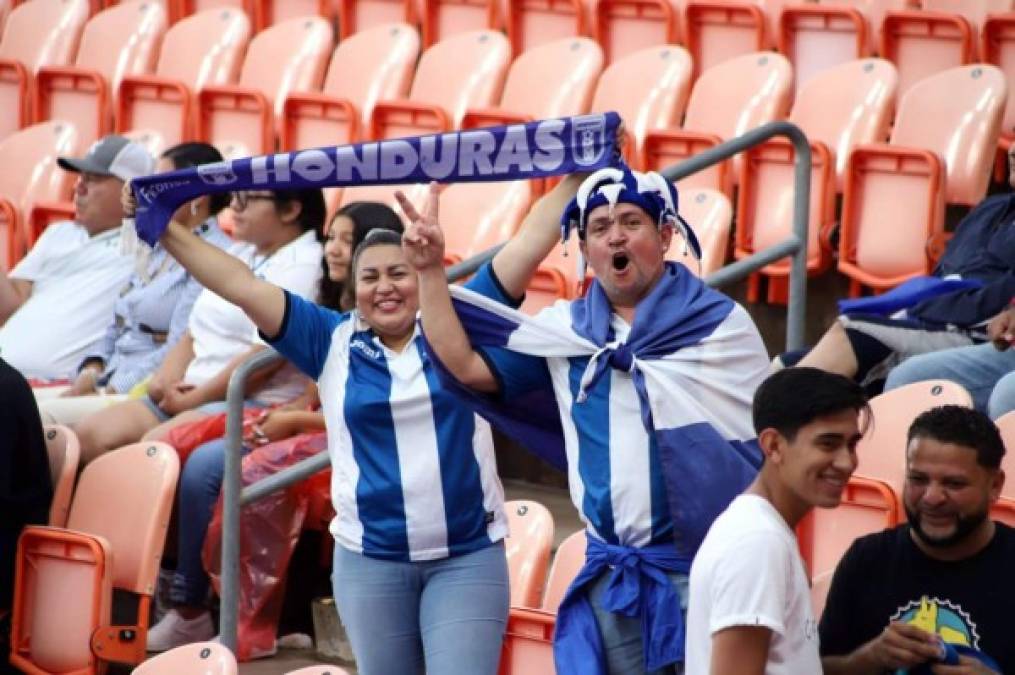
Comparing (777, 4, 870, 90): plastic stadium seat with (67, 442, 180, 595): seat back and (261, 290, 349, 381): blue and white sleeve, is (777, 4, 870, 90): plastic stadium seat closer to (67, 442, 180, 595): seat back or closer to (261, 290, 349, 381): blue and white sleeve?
(67, 442, 180, 595): seat back

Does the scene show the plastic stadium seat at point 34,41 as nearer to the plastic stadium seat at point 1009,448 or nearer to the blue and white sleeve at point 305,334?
the blue and white sleeve at point 305,334

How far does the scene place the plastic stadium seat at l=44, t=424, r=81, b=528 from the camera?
5391 millimetres

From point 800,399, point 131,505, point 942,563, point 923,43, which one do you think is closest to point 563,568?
point 942,563

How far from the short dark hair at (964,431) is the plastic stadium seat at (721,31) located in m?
4.11

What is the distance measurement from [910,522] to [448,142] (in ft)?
3.95

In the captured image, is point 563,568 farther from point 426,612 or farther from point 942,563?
point 942,563

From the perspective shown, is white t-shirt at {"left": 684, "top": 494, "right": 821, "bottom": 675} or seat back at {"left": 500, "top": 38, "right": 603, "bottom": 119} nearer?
white t-shirt at {"left": 684, "top": 494, "right": 821, "bottom": 675}

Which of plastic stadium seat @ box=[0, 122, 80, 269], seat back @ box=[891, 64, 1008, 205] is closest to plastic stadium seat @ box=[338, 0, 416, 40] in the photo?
plastic stadium seat @ box=[0, 122, 80, 269]

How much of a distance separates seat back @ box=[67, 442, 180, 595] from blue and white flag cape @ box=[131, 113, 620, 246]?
5.08 feet

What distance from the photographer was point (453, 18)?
8109 mm

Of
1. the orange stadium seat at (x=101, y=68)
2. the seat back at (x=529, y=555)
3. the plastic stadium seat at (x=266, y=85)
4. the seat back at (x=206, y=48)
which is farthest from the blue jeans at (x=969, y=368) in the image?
the orange stadium seat at (x=101, y=68)

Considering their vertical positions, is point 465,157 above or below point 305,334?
above

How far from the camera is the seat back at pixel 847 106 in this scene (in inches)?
255

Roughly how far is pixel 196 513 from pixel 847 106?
104 inches
